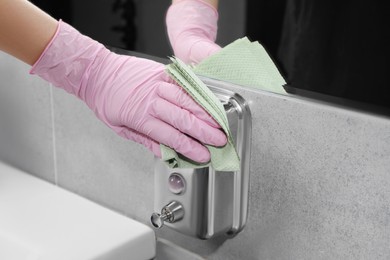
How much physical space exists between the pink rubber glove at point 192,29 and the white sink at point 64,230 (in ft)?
0.81

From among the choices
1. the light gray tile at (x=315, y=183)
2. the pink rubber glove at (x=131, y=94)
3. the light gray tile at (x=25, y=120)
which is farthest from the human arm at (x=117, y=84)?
the light gray tile at (x=25, y=120)

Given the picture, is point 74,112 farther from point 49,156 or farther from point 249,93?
point 249,93

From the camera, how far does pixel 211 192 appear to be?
0.71m

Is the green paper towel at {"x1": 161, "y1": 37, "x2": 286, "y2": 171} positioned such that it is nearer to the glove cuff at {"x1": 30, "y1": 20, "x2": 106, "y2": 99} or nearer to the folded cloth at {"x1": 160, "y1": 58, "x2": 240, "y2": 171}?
the folded cloth at {"x1": 160, "y1": 58, "x2": 240, "y2": 171}

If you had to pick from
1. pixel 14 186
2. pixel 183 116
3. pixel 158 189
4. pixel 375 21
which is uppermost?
pixel 375 21

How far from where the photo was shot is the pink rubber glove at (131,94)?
625mm

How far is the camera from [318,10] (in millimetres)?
→ 651

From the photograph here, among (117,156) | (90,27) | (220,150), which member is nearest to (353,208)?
(220,150)

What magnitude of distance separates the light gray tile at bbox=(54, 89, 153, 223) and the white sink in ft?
0.08

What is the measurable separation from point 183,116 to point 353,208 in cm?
20

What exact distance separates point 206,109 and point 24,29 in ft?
0.70

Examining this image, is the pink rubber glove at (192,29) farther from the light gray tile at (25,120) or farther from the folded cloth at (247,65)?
the light gray tile at (25,120)

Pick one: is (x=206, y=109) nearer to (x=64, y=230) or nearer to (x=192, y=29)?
(x=192, y=29)

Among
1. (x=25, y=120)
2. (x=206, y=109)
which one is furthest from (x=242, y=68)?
(x=25, y=120)
